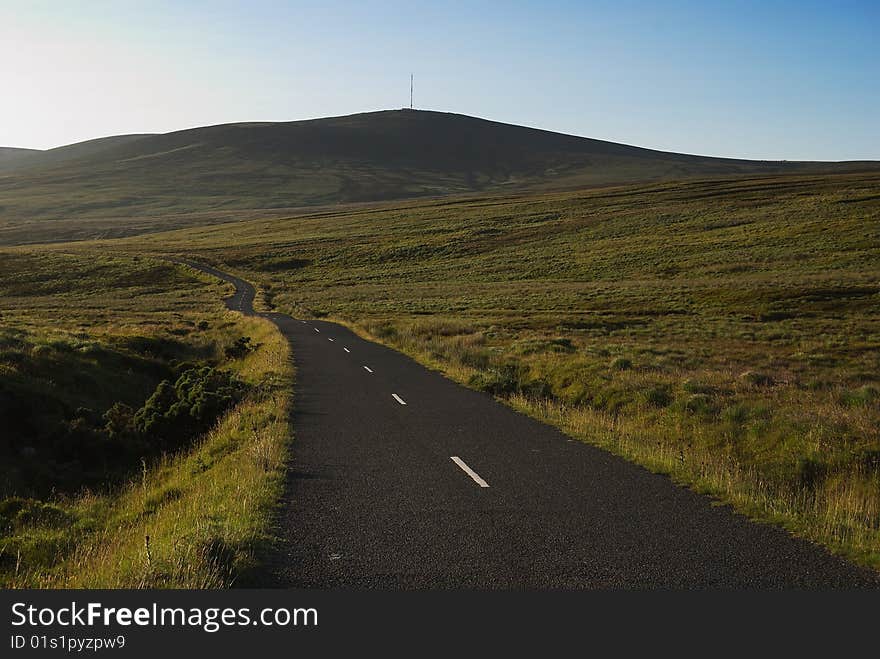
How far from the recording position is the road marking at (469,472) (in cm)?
1007

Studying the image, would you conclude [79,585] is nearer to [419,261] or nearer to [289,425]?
[289,425]

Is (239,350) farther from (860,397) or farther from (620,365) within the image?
(860,397)

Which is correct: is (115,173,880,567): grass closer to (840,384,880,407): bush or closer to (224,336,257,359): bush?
(840,384,880,407): bush

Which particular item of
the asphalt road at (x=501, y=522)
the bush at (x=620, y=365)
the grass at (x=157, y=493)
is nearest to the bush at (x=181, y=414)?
the grass at (x=157, y=493)

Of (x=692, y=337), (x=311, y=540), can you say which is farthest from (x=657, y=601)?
(x=692, y=337)

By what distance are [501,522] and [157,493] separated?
567 centimetres

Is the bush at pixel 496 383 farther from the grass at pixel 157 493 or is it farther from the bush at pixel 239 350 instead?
the bush at pixel 239 350

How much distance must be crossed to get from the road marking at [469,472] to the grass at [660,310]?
262 centimetres

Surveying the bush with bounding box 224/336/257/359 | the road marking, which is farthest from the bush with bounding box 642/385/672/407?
the bush with bounding box 224/336/257/359

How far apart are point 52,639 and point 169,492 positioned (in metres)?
6.05

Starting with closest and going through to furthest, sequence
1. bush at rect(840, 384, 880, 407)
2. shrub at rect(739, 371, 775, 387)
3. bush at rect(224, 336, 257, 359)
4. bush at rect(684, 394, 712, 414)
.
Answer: bush at rect(684, 394, 712, 414), bush at rect(840, 384, 880, 407), shrub at rect(739, 371, 775, 387), bush at rect(224, 336, 257, 359)

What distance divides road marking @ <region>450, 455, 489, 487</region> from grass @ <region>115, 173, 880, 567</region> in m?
2.62

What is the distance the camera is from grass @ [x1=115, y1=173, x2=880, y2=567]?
11875 millimetres

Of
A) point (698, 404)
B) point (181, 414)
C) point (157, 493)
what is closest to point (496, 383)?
point (698, 404)
